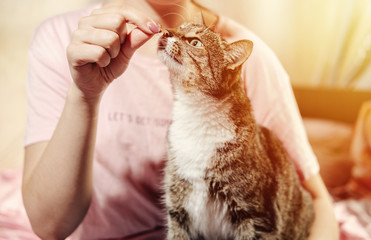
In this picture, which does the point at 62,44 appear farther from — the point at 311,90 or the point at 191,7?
the point at 311,90

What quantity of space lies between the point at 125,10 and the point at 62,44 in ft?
0.69

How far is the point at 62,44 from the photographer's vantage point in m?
0.55

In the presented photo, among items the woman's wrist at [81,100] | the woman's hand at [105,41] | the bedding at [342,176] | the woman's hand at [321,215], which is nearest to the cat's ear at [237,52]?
the woman's hand at [105,41]

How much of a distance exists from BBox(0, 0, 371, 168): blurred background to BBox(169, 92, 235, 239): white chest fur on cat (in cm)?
19

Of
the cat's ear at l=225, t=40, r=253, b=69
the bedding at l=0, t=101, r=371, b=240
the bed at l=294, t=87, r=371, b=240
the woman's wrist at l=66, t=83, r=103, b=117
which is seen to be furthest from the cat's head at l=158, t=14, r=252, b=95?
the bedding at l=0, t=101, r=371, b=240

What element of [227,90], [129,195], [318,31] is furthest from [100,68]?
[318,31]

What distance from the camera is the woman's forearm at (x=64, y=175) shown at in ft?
1.56

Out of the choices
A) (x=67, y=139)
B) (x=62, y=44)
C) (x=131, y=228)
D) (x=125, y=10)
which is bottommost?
(x=131, y=228)

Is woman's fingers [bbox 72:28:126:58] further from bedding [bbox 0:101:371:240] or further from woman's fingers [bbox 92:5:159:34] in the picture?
bedding [bbox 0:101:371:240]

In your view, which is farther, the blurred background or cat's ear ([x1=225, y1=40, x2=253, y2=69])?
the blurred background

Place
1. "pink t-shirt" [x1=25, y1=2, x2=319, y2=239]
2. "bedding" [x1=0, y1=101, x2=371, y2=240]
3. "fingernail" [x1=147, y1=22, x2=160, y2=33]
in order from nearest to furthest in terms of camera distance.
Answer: "fingernail" [x1=147, y1=22, x2=160, y2=33] < "pink t-shirt" [x1=25, y1=2, x2=319, y2=239] < "bedding" [x1=0, y1=101, x2=371, y2=240]

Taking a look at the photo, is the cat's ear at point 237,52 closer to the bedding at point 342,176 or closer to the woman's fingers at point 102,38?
the woman's fingers at point 102,38

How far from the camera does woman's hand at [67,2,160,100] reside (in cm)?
39

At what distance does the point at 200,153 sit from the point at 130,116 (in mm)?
175
